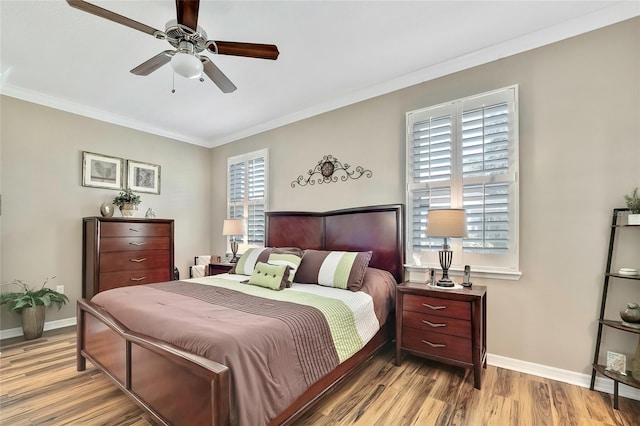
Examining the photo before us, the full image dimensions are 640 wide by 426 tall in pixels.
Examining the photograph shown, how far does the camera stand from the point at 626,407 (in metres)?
2.00

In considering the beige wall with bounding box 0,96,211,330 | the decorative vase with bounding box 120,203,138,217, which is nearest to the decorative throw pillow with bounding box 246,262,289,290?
the decorative vase with bounding box 120,203,138,217

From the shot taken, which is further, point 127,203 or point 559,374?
point 127,203

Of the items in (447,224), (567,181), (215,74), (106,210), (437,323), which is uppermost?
(215,74)

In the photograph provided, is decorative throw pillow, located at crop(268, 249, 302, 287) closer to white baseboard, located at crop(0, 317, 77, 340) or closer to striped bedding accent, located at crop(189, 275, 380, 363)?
Answer: striped bedding accent, located at crop(189, 275, 380, 363)

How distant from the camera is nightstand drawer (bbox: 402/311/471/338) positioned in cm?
233

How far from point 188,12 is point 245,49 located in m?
0.39

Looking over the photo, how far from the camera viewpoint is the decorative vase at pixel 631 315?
77.5 inches

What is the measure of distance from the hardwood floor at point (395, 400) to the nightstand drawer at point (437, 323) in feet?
1.23

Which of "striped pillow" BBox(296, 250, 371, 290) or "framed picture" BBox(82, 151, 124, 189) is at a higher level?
"framed picture" BBox(82, 151, 124, 189)

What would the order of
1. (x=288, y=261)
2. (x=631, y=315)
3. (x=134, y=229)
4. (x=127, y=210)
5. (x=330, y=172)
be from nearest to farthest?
(x=631, y=315) < (x=288, y=261) < (x=330, y=172) < (x=134, y=229) < (x=127, y=210)

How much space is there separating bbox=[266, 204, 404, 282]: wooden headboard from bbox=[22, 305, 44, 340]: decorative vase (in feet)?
8.51

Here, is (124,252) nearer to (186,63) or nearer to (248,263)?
(248,263)

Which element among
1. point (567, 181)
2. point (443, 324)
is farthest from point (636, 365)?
point (567, 181)

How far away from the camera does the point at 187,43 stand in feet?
6.42
